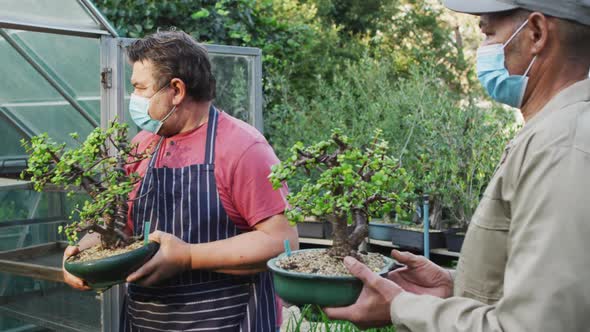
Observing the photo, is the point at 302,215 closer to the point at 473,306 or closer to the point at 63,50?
the point at 473,306

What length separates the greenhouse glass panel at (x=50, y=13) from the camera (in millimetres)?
3070

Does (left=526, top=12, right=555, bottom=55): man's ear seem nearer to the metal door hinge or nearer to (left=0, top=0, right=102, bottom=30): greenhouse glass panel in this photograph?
the metal door hinge

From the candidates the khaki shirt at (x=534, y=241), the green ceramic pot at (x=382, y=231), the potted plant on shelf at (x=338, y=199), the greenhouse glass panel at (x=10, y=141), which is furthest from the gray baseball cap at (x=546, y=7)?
the green ceramic pot at (x=382, y=231)

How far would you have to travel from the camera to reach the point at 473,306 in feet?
3.85

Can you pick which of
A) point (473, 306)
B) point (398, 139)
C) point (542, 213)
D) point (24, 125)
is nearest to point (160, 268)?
point (473, 306)

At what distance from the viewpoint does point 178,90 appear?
2.28 m

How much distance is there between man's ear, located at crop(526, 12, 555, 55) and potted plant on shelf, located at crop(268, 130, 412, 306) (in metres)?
0.50

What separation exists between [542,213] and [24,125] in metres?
4.03

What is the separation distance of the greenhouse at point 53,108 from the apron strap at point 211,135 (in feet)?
3.34

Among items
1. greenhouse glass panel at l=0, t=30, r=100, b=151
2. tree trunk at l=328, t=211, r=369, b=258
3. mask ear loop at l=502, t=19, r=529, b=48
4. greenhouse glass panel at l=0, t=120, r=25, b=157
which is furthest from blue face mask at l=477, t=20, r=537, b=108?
greenhouse glass panel at l=0, t=120, r=25, b=157

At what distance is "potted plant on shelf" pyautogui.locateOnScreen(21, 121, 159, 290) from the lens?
6.63 feet

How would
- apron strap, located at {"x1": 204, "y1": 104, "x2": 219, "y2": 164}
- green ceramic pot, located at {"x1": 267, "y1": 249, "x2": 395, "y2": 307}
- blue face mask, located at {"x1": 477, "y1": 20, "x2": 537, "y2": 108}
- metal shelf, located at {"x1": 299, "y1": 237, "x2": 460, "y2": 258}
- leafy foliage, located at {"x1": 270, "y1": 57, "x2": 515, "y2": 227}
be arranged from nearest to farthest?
blue face mask, located at {"x1": 477, "y1": 20, "x2": 537, "y2": 108} < green ceramic pot, located at {"x1": 267, "y1": 249, "x2": 395, "y2": 307} < apron strap, located at {"x1": 204, "y1": 104, "x2": 219, "y2": 164} < metal shelf, located at {"x1": 299, "y1": 237, "x2": 460, "y2": 258} < leafy foliage, located at {"x1": 270, "y1": 57, "x2": 515, "y2": 227}

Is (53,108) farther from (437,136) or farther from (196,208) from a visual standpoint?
(437,136)

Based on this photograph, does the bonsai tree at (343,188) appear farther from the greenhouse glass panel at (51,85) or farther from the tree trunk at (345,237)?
the greenhouse glass panel at (51,85)
